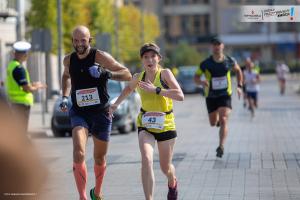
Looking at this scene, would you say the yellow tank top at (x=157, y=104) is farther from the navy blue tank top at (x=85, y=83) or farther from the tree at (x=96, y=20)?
the tree at (x=96, y=20)

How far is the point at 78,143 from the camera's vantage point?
33.0 ft

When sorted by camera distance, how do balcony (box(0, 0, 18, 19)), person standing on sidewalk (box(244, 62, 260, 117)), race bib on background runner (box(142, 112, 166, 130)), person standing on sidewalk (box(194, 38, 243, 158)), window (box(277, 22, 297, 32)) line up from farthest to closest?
window (box(277, 22, 297, 32)) < balcony (box(0, 0, 18, 19)) < person standing on sidewalk (box(244, 62, 260, 117)) < person standing on sidewalk (box(194, 38, 243, 158)) < race bib on background runner (box(142, 112, 166, 130))

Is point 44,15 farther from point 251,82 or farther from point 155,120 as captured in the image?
point 155,120

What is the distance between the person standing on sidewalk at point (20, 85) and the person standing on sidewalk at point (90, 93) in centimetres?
473

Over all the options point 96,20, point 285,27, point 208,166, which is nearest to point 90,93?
point 208,166

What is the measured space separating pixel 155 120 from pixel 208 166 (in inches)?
179

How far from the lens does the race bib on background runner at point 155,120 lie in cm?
980

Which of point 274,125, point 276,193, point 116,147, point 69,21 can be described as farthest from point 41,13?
point 276,193

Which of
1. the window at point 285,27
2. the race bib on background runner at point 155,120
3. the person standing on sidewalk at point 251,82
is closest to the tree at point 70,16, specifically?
the person standing on sidewalk at point 251,82

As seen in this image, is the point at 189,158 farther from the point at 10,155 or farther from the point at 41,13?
the point at 41,13

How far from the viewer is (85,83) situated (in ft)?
33.9

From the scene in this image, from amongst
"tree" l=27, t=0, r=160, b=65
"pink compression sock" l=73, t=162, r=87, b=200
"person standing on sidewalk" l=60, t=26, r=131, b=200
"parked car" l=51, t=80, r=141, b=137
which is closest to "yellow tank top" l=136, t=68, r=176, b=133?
"person standing on sidewalk" l=60, t=26, r=131, b=200

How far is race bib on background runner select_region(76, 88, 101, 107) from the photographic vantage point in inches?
403

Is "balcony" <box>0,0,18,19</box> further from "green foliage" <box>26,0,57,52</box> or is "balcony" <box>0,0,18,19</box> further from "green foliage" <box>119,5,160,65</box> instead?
"green foliage" <box>119,5,160,65</box>
